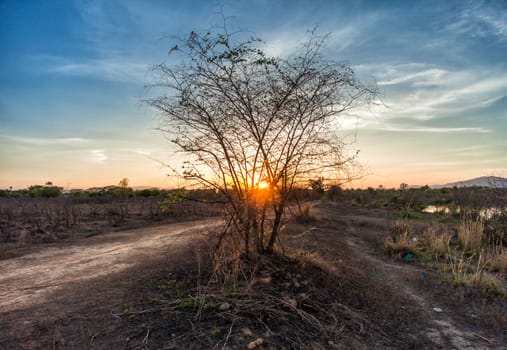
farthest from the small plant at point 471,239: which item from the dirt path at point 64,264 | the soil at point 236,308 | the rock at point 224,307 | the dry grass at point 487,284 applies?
the rock at point 224,307

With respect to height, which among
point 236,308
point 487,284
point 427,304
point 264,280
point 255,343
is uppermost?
point 264,280

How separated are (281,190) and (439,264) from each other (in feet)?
14.7

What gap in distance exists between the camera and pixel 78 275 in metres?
5.67

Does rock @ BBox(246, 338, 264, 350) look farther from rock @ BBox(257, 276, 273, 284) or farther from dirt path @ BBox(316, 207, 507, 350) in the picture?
dirt path @ BBox(316, 207, 507, 350)

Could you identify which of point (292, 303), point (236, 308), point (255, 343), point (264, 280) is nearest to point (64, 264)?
point (264, 280)

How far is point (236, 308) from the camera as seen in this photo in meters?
3.80

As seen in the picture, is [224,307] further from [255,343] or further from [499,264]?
[499,264]

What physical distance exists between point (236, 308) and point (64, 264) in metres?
4.62

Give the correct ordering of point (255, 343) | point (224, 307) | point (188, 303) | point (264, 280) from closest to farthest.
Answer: point (255, 343) < point (224, 307) < point (188, 303) < point (264, 280)

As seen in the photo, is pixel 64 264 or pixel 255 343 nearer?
pixel 255 343

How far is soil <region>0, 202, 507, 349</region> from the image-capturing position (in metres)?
3.37

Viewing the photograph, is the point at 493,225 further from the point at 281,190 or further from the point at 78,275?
the point at 78,275

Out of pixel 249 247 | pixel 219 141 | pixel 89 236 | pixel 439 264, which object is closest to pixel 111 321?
pixel 249 247

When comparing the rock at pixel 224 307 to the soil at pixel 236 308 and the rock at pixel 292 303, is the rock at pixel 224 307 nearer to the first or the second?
the soil at pixel 236 308
